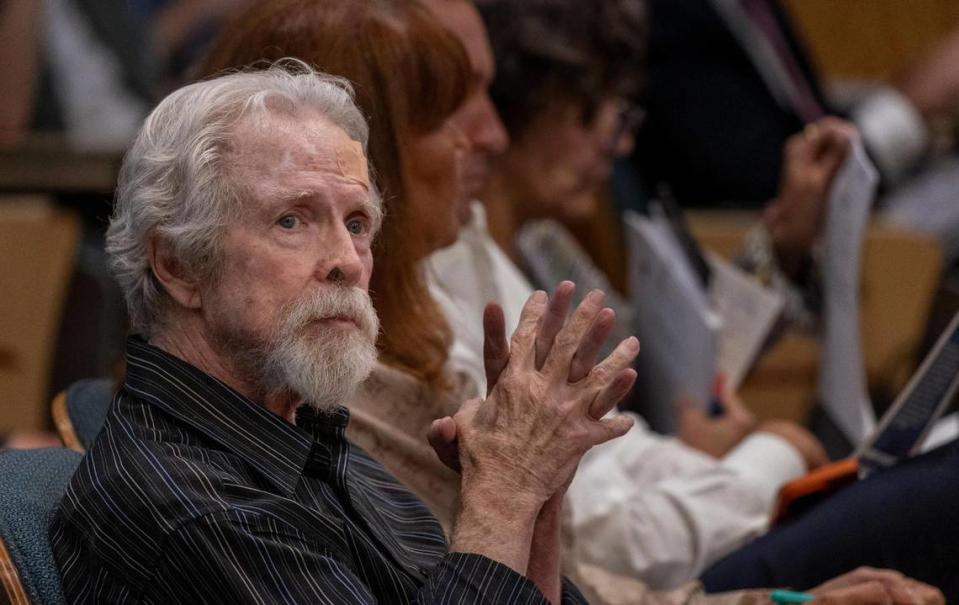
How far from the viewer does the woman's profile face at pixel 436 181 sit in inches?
74.4

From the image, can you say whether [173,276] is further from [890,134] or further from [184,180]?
[890,134]

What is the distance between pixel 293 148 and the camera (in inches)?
56.4

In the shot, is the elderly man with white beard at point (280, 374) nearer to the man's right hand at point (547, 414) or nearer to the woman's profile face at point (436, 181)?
the man's right hand at point (547, 414)

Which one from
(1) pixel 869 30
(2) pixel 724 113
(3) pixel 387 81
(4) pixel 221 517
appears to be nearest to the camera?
(4) pixel 221 517

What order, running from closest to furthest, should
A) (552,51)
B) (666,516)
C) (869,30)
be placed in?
(666,516) < (552,51) < (869,30)

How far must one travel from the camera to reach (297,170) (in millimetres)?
1425

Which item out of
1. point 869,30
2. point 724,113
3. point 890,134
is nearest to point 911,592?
point 724,113

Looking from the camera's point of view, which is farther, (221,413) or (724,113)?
(724,113)

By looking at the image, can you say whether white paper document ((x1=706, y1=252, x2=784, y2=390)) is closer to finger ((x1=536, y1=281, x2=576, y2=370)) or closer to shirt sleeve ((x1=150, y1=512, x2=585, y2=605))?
finger ((x1=536, y1=281, x2=576, y2=370))

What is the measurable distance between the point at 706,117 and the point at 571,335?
2.69 meters

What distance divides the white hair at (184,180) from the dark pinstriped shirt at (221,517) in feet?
0.28

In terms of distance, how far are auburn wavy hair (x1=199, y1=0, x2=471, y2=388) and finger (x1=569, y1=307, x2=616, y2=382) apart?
14.7 inches

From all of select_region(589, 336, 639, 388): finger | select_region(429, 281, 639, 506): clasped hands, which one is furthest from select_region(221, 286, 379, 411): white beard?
select_region(589, 336, 639, 388): finger

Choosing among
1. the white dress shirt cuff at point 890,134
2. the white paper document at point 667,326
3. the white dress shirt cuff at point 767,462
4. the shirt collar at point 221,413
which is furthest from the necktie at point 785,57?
the shirt collar at point 221,413
